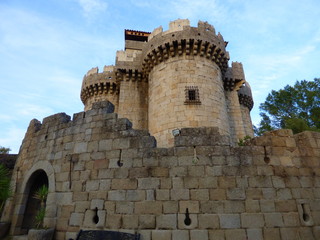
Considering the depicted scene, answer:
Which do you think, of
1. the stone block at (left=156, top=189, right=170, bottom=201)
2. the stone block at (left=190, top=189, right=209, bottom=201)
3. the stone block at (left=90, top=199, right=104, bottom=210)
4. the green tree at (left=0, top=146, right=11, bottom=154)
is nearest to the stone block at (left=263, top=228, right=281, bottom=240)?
the stone block at (left=190, top=189, right=209, bottom=201)

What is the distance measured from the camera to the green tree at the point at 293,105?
587 inches

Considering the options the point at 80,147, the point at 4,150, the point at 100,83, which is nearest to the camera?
the point at 80,147

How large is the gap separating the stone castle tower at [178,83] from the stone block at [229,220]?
3.71 metres

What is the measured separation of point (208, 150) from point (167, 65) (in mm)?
5687

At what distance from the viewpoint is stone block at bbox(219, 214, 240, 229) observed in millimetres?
4204

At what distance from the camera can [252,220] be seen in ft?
13.9

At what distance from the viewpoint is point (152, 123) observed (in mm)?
8852

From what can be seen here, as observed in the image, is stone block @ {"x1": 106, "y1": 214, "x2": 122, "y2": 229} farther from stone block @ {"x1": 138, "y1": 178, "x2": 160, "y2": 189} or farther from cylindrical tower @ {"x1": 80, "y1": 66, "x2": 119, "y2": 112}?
cylindrical tower @ {"x1": 80, "y1": 66, "x2": 119, "y2": 112}

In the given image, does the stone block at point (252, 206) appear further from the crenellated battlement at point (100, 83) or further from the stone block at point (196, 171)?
the crenellated battlement at point (100, 83)

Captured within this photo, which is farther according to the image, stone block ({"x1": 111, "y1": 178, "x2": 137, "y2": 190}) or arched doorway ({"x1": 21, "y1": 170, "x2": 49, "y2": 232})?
arched doorway ({"x1": 21, "y1": 170, "x2": 49, "y2": 232})

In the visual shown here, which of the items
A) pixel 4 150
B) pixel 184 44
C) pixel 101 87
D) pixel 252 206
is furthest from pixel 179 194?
pixel 4 150

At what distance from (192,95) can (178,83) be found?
82 cm

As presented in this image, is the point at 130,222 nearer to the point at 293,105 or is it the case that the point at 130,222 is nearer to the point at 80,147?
the point at 80,147

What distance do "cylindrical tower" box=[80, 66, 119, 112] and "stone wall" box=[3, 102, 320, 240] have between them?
26.5ft
